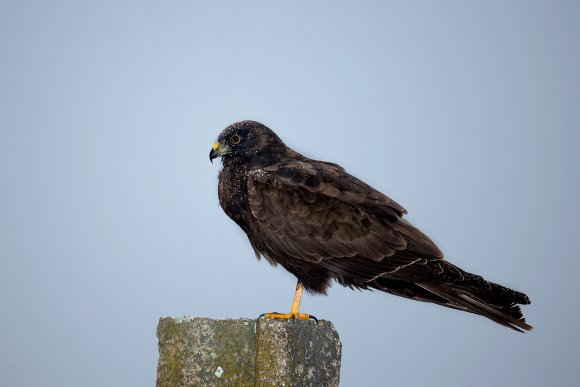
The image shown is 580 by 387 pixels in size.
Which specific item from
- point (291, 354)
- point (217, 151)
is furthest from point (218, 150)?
point (291, 354)

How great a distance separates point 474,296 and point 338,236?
1.52 meters

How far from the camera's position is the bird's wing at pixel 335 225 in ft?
23.0

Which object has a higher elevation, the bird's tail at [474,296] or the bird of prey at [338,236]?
the bird of prey at [338,236]

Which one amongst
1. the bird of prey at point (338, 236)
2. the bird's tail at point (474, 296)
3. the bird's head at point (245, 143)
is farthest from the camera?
the bird's head at point (245, 143)

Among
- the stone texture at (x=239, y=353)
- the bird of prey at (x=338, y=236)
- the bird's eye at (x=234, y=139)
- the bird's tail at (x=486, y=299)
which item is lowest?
the stone texture at (x=239, y=353)

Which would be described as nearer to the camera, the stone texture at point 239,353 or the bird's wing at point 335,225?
the stone texture at point 239,353

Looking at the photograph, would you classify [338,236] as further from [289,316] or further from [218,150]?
[218,150]

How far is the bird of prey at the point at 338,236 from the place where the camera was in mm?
6855

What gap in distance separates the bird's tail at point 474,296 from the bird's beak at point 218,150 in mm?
2743

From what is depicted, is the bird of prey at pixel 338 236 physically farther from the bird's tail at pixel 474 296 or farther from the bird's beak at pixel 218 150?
the bird's beak at pixel 218 150

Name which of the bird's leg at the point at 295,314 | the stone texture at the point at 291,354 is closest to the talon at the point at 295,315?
the bird's leg at the point at 295,314

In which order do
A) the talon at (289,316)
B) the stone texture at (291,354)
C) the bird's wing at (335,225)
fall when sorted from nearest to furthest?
the stone texture at (291,354) < the talon at (289,316) < the bird's wing at (335,225)

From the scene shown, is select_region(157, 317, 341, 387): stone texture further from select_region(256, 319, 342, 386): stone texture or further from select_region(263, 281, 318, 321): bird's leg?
select_region(263, 281, 318, 321): bird's leg

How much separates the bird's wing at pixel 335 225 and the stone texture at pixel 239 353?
48.9 inches
